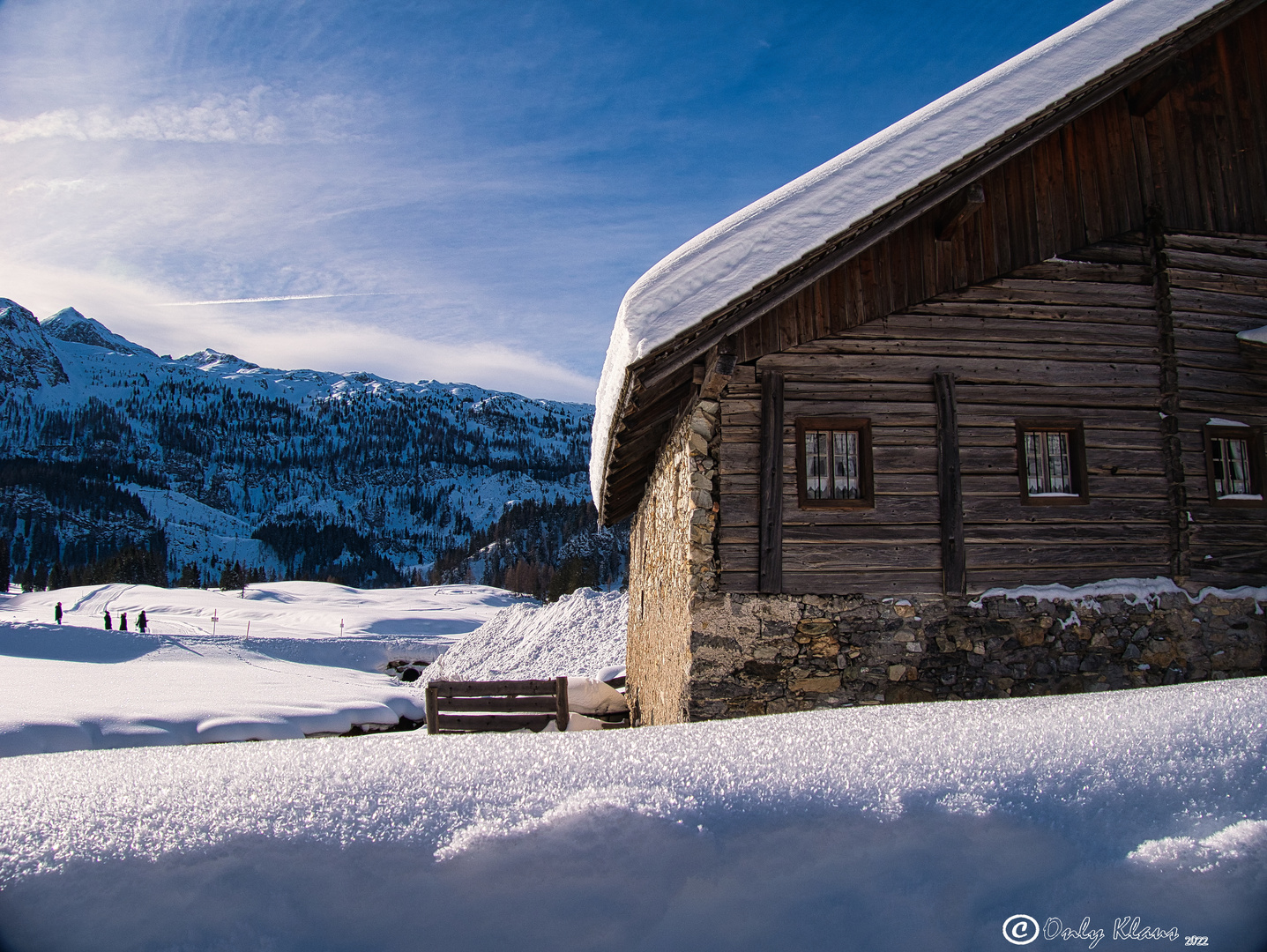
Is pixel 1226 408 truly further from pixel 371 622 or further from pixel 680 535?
pixel 371 622

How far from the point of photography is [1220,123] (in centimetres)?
838

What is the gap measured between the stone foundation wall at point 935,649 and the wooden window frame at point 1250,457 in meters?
1.21

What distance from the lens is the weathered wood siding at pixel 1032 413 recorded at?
732 centimetres

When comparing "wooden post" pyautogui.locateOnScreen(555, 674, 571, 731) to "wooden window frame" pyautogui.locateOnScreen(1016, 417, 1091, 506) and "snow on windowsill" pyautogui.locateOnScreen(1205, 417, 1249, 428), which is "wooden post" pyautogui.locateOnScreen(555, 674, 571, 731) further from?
"snow on windowsill" pyautogui.locateOnScreen(1205, 417, 1249, 428)

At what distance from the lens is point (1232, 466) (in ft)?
27.4

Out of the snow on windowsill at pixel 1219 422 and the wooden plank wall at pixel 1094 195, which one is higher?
the wooden plank wall at pixel 1094 195

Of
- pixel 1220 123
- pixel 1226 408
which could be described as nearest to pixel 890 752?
pixel 1226 408

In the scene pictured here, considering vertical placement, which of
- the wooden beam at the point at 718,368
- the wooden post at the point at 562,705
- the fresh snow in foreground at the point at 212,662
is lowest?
the fresh snow in foreground at the point at 212,662

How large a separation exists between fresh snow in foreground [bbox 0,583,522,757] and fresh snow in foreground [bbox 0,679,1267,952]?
11500mm

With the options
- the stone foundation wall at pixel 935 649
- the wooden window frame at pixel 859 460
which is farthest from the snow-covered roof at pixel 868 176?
the stone foundation wall at pixel 935 649

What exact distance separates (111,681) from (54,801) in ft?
77.0

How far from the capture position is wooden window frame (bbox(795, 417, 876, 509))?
7.37 m

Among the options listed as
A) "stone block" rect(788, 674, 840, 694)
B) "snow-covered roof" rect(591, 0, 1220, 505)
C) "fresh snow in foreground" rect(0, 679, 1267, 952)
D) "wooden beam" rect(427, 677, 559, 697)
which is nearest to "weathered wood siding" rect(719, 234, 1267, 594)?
"stone block" rect(788, 674, 840, 694)

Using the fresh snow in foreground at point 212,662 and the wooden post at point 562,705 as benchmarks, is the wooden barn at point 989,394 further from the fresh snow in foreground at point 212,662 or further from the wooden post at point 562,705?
the fresh snow in foreground at point 212,662
